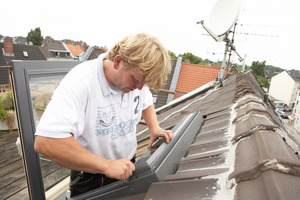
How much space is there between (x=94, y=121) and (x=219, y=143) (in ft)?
3.02

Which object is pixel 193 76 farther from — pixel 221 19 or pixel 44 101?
pixel 44 101

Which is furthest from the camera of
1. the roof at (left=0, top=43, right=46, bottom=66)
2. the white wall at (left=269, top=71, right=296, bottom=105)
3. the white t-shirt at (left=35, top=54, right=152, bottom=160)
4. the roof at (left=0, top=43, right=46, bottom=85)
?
the white wall at (left=269, top=71, right=296, bottom=105)

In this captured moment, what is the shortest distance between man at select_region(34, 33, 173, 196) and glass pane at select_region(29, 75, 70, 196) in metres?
0.52

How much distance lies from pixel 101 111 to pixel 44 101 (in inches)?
36.1

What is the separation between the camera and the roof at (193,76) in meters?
12.0

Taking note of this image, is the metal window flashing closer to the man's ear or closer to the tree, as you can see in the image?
the man's ear

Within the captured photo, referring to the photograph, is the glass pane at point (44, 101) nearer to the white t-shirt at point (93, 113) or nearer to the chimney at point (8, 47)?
the white t-shirt at point (93, 113)

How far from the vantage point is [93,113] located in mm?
1406

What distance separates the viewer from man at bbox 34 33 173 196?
1.18m

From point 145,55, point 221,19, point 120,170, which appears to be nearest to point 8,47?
point 221,19

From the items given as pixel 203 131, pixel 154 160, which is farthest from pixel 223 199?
pixel 203 131

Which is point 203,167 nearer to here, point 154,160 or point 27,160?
point 154,160

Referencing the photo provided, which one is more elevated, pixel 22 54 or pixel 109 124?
pixel 22 54

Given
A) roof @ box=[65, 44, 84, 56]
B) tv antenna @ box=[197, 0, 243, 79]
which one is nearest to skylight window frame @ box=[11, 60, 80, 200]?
tv antenna @ box=[197, 0, 243, 79]
